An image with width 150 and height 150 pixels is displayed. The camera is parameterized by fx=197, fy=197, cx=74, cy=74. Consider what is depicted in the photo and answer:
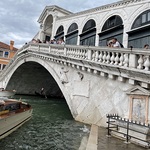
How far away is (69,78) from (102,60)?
128 inches

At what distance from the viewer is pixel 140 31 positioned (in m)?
10.2

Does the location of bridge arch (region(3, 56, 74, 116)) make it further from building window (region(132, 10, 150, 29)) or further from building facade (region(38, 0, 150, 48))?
building window (region(132, 10, 150, 29))

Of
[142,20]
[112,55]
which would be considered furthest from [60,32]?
[112,55]

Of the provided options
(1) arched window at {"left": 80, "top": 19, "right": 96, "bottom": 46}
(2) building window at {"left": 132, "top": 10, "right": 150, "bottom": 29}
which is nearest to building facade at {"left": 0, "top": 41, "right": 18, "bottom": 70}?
(1) arched window at {"left": 80, "top": 19, "right": 96, "bottom": 46}

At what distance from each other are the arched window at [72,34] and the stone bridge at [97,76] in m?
2.84

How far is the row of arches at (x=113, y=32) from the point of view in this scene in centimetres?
1004

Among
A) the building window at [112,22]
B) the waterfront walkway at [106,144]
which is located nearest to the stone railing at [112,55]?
the waterfront walkway at [106,144]

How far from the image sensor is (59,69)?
12.0m

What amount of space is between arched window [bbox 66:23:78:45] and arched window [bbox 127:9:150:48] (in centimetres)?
559

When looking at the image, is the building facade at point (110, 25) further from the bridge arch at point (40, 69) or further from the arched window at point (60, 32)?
the bridge arch at point (40, 69)

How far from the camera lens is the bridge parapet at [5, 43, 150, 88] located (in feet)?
19.8

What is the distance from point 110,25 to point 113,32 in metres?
0.59

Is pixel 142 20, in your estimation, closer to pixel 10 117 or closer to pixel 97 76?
pixel 97 76

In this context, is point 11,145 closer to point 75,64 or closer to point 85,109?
point 85,109
